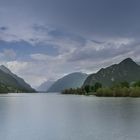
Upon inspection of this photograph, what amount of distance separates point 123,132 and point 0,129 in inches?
823

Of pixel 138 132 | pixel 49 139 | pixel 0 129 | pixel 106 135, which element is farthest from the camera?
pixel 0 129

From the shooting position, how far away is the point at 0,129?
53719 mm

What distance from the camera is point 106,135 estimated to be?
44.8 meters

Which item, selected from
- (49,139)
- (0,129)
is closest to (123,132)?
(49,139)

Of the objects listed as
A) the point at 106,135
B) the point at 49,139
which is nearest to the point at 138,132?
the point at 106,135

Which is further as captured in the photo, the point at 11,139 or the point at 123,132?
the point at 123,132

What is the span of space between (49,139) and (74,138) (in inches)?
134

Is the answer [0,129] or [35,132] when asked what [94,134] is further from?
[0,129]

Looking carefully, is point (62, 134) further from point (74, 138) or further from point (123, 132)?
point (123, 132)

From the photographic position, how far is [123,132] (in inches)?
1866

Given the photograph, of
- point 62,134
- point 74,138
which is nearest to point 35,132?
point 62,134

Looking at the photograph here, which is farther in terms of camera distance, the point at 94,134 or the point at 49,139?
the point at 94,134

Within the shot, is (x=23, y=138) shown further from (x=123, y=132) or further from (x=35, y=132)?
(x=123, y=132)

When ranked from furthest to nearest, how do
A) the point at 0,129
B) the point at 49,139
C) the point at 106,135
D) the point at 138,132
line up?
1. the point at 0,129
2. the point at 138,132
3. the point at 106,135
4. the point at 49,139
